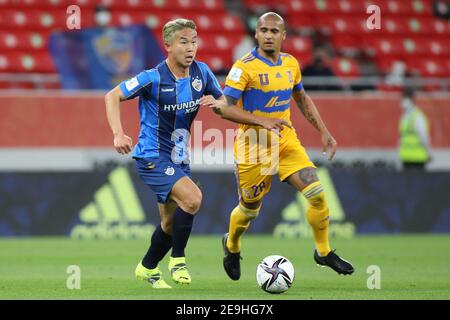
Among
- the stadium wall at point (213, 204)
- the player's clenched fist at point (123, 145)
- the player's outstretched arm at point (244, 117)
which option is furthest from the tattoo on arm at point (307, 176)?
the stadium wall at point (213, 204)

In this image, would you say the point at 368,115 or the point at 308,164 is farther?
the point at 368,115

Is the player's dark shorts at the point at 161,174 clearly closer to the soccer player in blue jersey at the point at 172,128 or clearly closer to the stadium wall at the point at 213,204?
the soccer player in blue jersey at the point at 172,128

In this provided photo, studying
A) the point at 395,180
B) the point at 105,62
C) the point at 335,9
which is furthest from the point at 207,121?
the point at 335,9

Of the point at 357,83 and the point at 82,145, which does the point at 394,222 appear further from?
the point at 82,145

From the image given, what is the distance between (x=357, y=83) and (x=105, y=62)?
427cm

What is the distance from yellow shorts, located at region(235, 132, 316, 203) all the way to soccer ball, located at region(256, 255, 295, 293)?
1103 millimetres

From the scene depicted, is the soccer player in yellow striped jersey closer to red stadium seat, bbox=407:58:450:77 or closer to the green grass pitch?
the green grass pitch

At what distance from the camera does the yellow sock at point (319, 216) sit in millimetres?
9383

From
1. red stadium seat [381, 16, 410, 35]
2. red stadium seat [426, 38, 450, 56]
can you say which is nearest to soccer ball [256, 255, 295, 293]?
red stadium seat [381, 16, 410, 35]

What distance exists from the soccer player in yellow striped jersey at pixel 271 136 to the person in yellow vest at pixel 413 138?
754cm

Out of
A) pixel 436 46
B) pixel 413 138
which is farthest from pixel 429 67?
pixel 413 138

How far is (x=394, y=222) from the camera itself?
1614 cm

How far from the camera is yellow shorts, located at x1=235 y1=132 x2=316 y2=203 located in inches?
377

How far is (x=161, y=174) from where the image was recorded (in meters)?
8.82
